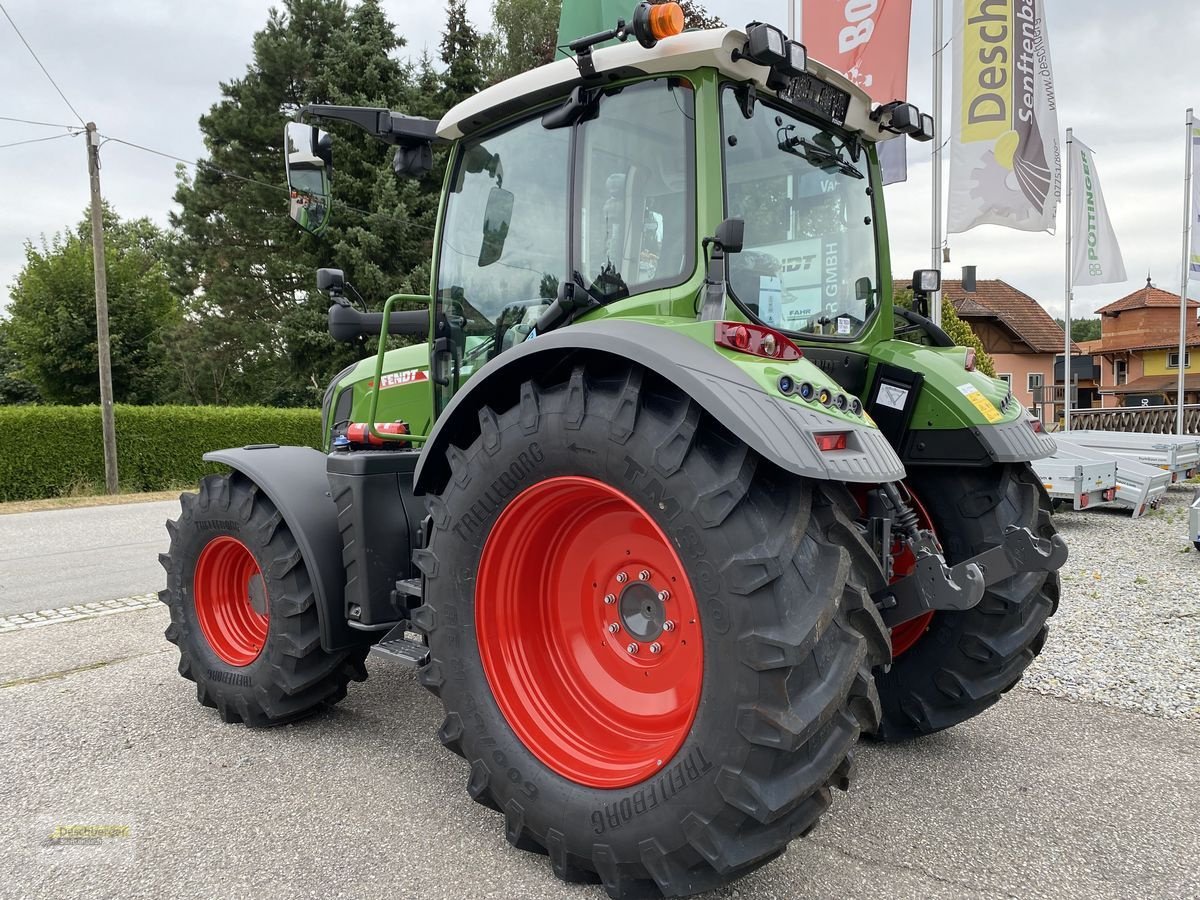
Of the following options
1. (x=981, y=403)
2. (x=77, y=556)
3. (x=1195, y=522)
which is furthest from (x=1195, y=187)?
(x=77, y=556)

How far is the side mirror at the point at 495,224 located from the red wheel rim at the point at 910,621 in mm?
1797

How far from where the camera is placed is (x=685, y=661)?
93.1 inches

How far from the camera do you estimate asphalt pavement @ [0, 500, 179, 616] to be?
20.0ft

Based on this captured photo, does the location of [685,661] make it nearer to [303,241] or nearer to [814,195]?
[814,195]

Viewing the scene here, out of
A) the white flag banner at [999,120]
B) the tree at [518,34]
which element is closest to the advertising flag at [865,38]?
the white flag banner at [999,120]

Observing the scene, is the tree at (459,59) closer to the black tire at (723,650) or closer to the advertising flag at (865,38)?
the advertising flag at (865,38)

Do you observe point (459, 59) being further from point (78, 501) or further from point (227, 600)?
point (227, 600)

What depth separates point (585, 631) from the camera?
2648 millimetres

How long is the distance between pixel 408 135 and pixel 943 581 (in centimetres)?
251

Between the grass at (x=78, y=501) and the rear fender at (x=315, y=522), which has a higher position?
the rear fender at (x=315, y=522)

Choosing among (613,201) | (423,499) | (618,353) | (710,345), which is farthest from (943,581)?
Answer: (423,499)

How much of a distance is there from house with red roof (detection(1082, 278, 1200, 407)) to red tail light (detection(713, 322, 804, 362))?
160 ft

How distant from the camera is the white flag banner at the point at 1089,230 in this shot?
14.5 metres

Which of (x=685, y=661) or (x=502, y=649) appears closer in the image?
(x=685, y=661)
